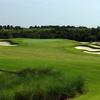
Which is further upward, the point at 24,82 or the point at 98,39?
the point at 24,82

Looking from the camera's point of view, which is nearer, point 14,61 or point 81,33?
point 14,61

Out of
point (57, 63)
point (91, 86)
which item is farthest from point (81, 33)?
point (91, 86)

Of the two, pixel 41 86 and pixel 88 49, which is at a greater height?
pixel 41 86

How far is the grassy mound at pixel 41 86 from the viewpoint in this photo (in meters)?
12.3

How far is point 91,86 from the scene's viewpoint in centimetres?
1465

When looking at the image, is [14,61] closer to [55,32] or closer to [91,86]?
[91,86]

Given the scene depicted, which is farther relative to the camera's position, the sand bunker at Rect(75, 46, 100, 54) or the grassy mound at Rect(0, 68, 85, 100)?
the sand bunker at Rect(75, 46, 100, 54)

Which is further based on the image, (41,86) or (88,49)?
(88,49)

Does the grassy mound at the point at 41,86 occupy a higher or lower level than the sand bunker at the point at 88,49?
higher

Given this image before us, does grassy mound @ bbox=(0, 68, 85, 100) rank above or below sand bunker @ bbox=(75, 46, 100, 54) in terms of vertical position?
above

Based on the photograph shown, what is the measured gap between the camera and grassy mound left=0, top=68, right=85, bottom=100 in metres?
12.3

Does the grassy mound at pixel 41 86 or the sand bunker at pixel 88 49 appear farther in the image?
the sand bunker at pixel 88 49

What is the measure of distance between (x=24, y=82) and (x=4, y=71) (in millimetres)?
3968

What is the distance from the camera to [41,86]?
12.7 metres
